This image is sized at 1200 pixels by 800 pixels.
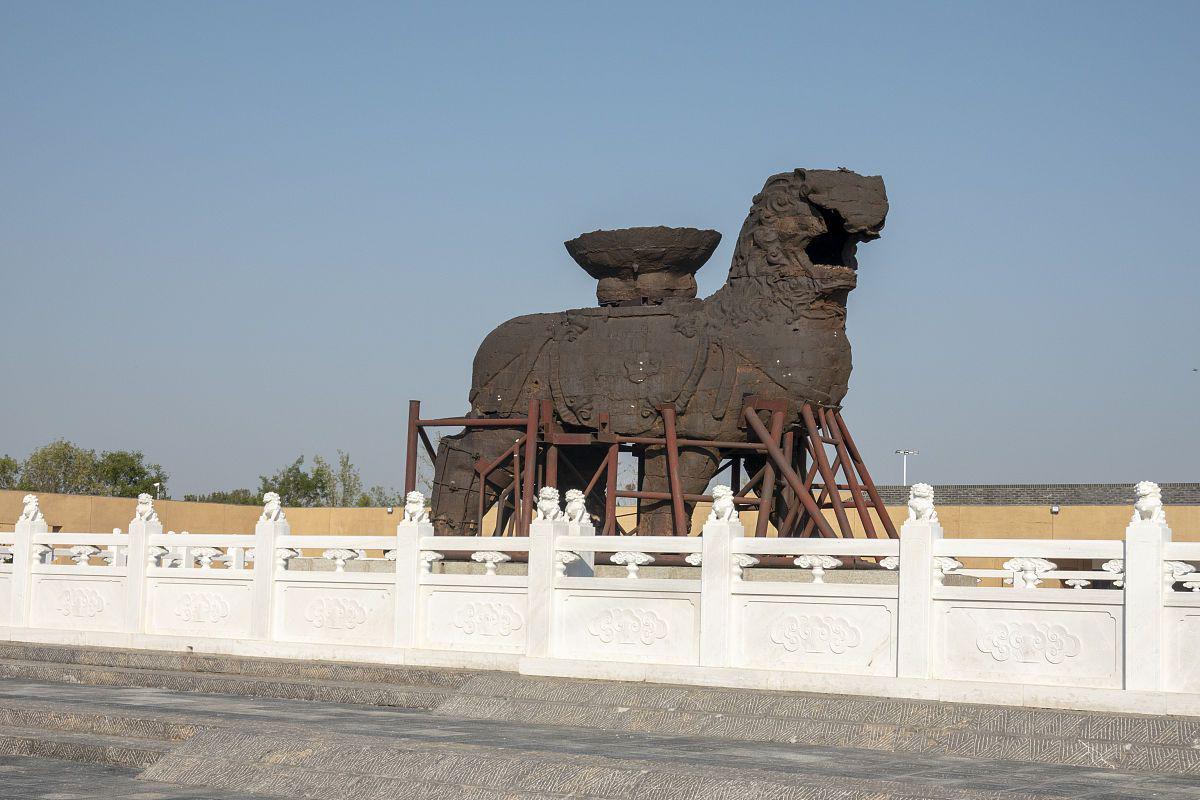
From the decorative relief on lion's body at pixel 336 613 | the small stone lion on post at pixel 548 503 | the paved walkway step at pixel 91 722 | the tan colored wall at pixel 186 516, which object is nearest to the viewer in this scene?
the paved walkway step at pixel 91 722

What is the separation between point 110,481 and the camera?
45.3 m

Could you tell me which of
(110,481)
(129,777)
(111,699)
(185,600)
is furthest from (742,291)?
(110,481)

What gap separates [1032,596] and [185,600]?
7.60m

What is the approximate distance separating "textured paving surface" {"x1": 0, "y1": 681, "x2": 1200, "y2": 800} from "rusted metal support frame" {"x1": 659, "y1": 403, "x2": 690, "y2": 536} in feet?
13.5

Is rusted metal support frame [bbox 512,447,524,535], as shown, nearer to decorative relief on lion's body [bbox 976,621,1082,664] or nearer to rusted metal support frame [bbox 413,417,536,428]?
rusted metal support frame [bbox 413,417,536,428]

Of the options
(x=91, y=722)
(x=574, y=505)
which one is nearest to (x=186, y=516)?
(x=574, y=505)

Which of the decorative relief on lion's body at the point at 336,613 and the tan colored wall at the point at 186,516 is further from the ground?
the tan colored wall at the point at 186,516

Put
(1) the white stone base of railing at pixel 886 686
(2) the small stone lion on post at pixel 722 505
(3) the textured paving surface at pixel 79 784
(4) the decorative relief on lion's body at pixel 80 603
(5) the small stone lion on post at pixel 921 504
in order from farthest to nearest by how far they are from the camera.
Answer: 1. (4) the decorative relief on lion's body at pixel 80 603
2. (2) the small stone lion on post at pixel 722 505
3. (5) the small stone lion on post at pixel 921 504
4. (1) the white stone base of railing at pixel 886 686
5. (3) the textured paving surface at pixel 79 784

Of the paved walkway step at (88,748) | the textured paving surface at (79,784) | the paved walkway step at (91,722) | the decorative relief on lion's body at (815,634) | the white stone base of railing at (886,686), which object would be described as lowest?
the textured paving surface at (79,784)

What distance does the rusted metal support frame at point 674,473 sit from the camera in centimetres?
1352

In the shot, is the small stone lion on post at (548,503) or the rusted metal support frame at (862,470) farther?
the rusted metal support frame at (862,470)

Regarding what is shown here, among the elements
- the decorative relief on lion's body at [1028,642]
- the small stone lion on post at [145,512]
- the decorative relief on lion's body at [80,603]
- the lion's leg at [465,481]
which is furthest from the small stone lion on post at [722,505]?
the decorative relief on lion's body at [80,603]

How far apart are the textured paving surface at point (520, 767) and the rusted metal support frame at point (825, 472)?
438 cm

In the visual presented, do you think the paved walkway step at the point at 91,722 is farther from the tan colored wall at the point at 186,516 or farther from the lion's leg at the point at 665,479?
the tan colored wall at the point at 186,516
